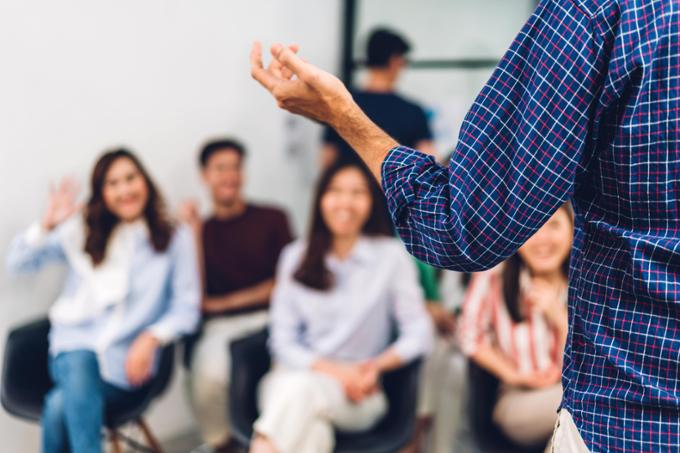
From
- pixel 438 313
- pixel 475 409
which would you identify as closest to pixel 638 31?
pixel 475 409

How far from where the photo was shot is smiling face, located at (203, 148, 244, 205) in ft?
10.5

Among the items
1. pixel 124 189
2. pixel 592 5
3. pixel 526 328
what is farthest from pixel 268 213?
pixel 592 5

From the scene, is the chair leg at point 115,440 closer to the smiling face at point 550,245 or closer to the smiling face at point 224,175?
the smiling face at point 224,175

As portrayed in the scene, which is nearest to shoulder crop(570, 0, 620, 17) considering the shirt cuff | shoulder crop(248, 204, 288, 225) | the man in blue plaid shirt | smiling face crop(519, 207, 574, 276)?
the man in blue plaid shirt

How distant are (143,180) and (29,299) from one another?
63 cm

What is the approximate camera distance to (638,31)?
0.88 m

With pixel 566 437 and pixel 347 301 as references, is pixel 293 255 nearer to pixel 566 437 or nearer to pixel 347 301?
pixel 347 301

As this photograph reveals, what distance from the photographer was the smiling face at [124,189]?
271 centimetres

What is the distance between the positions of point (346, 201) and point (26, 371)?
4.24 feet

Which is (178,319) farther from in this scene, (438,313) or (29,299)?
(438,313)

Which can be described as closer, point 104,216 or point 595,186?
point 595,186

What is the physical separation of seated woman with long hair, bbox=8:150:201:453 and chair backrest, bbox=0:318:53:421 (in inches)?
2.0

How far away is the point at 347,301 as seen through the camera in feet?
9.05

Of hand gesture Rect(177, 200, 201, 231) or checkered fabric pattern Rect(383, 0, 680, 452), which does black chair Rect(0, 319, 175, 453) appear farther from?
checkered fabric pattern Rect(383, 0, 680, 452)
